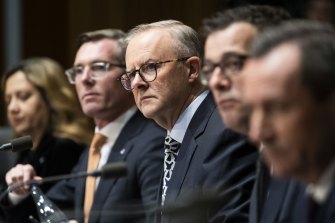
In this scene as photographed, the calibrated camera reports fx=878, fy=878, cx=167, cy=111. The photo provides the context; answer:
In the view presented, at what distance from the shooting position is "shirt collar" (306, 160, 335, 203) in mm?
1836

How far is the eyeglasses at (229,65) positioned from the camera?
8.20 feet

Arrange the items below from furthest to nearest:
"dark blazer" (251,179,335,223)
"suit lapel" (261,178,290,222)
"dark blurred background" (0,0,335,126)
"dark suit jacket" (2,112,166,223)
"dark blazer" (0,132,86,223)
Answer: "dark blurred background" (0,0,335,126), "dark blazer" (0,132,86,223), "dark suit jacket" (2,112,166,223), "suit lapel" (261,178,290,222), "dark blazer" (251,179,335,223)

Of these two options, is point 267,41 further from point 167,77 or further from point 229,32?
point 167,77

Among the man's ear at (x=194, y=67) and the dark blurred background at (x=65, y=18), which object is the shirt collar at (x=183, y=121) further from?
the dark blurred background at (x=65, y=18)

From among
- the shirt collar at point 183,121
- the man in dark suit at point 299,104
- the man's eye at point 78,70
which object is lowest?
the man's eye at point 78,70

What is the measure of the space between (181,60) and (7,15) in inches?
129

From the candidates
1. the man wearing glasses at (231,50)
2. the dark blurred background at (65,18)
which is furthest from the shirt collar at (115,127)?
the dark blurred background at (65,18)

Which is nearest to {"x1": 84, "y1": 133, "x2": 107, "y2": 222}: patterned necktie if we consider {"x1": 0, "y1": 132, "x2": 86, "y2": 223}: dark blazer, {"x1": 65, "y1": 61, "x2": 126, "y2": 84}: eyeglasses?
{"x1": 65, "y1": 61, "x2": 126, "y2": 84}: eyeglasses

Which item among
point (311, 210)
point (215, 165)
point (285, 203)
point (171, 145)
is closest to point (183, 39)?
point (171, 145)

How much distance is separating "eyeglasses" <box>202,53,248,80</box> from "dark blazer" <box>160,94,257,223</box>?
39 cm

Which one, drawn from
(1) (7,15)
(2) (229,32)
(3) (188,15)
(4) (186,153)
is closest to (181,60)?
(4) (186,153)

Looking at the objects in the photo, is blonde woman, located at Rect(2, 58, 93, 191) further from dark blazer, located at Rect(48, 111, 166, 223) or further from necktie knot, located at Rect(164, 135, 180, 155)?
necktie knot, located at Rect(164, 135, 180, 155)

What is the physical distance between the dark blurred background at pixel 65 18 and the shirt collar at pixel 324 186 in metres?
3.61

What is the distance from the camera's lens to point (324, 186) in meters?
1.86
